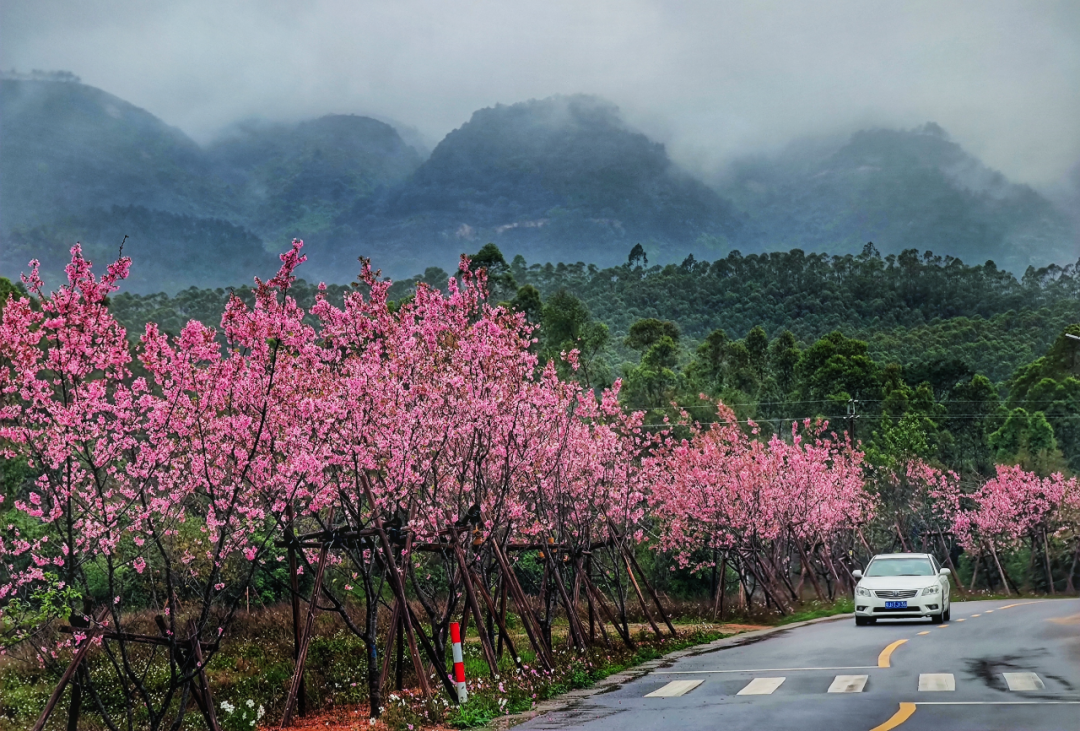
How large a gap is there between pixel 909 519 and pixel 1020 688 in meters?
55.7

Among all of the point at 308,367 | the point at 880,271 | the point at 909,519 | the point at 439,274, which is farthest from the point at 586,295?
the point at 308,367

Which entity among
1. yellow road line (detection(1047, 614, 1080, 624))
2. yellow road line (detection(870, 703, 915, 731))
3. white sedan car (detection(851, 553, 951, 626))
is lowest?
yellow road line (detection(1047, 614, 1080, 624))

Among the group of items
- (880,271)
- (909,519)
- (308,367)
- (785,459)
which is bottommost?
(909,519)

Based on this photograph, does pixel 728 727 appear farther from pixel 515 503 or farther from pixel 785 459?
pixel 785 459

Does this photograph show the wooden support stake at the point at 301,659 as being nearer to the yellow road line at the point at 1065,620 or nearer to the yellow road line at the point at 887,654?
the yellow road line at the point at 887,654

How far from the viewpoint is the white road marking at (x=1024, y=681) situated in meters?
13.9

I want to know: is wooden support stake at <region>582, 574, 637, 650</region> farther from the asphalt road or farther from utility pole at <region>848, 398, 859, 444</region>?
utility pole at <region>848, 398, 859, 444</region>

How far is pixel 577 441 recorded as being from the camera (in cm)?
2392

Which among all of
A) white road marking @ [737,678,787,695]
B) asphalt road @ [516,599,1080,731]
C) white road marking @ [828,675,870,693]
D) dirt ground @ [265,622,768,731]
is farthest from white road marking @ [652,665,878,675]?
dirt ground @ [265,622,768,731]

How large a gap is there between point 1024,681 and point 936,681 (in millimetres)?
1138

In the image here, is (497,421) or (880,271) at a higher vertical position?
(880,271)

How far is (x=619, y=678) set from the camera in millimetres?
17984

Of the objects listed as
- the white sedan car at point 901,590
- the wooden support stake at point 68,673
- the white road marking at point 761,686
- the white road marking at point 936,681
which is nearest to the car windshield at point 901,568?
the white sedan car at point 901,590

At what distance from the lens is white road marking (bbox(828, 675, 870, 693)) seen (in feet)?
46.3
